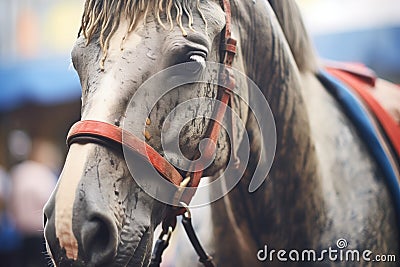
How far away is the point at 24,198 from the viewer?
8.53 ft

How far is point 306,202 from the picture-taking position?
1.13m

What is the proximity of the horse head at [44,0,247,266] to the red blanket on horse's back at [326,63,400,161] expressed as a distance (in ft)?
1.41

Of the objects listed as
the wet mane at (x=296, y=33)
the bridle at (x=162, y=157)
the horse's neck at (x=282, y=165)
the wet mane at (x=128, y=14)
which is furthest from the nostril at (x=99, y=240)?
the wet mane at (x=296, y=33)

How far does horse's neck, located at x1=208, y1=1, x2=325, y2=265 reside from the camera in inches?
43.5

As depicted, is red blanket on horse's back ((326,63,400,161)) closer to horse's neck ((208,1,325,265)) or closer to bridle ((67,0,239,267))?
horse's neck ((208,1,325,265))

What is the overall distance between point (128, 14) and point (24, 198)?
6.10ft

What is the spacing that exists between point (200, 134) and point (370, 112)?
461 mm

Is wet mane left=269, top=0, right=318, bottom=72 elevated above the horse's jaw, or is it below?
above

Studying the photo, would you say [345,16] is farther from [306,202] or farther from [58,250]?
[58,250]

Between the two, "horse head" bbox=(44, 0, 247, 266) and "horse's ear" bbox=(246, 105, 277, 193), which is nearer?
"horse head" bbox=(44, 0, 247, 266)

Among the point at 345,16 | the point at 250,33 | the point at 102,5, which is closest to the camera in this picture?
the point at 102,5

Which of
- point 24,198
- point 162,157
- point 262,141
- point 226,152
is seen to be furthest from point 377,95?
point 24,198

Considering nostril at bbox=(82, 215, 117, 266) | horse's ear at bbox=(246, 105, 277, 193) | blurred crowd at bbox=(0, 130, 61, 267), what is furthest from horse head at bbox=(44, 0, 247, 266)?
blurred crowd at bbox=(0, 130, 61, 267)

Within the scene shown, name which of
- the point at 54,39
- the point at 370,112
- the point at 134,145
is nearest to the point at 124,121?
the point at 134,145
